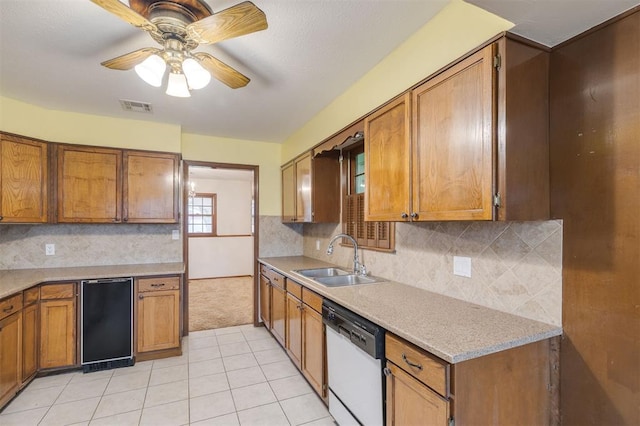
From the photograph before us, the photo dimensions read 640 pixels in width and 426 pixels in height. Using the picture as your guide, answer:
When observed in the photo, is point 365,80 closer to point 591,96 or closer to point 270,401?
point 591,96

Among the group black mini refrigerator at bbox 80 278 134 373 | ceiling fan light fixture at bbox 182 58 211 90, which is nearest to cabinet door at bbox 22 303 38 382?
black mini refrigerator at bbox 80 278 134 373

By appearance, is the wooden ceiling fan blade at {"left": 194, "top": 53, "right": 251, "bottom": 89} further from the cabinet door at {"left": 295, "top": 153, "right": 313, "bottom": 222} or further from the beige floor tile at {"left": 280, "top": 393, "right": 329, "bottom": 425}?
the beige floor tile at {"left": 280, "top": 393, "right": 329, "bottom": 425}

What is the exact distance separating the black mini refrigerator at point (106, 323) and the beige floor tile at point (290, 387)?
1501 mm

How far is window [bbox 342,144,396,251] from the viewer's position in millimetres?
2488

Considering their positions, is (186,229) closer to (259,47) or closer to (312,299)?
(312,299)

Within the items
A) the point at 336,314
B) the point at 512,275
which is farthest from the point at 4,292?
the point at 512,275

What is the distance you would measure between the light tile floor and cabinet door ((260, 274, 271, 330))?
56 centimetres

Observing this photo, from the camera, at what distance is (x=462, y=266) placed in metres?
1.81

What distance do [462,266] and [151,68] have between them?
2098 millimetres

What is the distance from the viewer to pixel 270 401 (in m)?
2.40

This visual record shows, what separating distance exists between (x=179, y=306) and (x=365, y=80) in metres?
2.81

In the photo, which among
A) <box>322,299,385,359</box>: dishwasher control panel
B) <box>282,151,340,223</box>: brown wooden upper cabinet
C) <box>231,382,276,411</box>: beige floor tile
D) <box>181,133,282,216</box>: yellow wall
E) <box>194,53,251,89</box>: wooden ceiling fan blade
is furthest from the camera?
<box>181,133,282,216</box>: yellow wall

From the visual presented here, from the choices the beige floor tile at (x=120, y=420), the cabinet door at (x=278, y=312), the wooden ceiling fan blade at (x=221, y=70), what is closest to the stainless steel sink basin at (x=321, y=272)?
the cabinet door at (x=278, y=312)

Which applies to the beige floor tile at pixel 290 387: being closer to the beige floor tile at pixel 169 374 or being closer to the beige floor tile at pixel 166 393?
the beige floor tile at pixel 166 393
